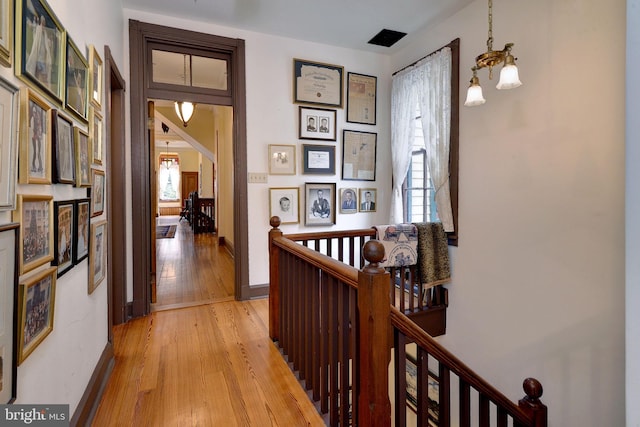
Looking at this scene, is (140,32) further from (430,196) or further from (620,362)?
(620,362)

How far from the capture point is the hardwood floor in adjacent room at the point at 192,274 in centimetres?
336

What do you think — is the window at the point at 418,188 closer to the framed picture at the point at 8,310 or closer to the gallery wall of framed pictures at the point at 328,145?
the gallery wall of framed pictures at the point at 328,145

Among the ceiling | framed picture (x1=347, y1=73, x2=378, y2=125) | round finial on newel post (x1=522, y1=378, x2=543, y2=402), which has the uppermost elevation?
the ceiling

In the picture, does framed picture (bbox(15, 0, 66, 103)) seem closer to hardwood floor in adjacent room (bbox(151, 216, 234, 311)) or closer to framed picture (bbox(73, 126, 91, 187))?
framed picture (bbox(73, 126, 91, 187))

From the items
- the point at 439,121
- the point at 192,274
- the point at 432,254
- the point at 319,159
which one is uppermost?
the point at 439,121

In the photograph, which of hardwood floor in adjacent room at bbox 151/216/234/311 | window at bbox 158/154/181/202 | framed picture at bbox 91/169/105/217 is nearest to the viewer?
framed picture at bbox 91/169/105/217

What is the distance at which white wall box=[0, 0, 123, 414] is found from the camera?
102 cm

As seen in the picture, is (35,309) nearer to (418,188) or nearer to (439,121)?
(439,121)

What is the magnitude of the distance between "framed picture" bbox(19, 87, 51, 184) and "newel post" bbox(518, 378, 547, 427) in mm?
1891

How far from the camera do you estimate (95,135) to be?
1799 millimetres

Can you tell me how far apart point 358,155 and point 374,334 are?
2.89 meters

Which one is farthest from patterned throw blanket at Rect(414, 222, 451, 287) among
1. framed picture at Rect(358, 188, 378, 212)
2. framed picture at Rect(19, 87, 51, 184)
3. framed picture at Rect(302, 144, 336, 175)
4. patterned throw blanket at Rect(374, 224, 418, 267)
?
framed picture at Rect(19, 87, 51, 184)

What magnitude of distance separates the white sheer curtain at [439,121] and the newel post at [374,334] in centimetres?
215

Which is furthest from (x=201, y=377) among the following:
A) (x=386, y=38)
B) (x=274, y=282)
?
(x=386, y=38)
